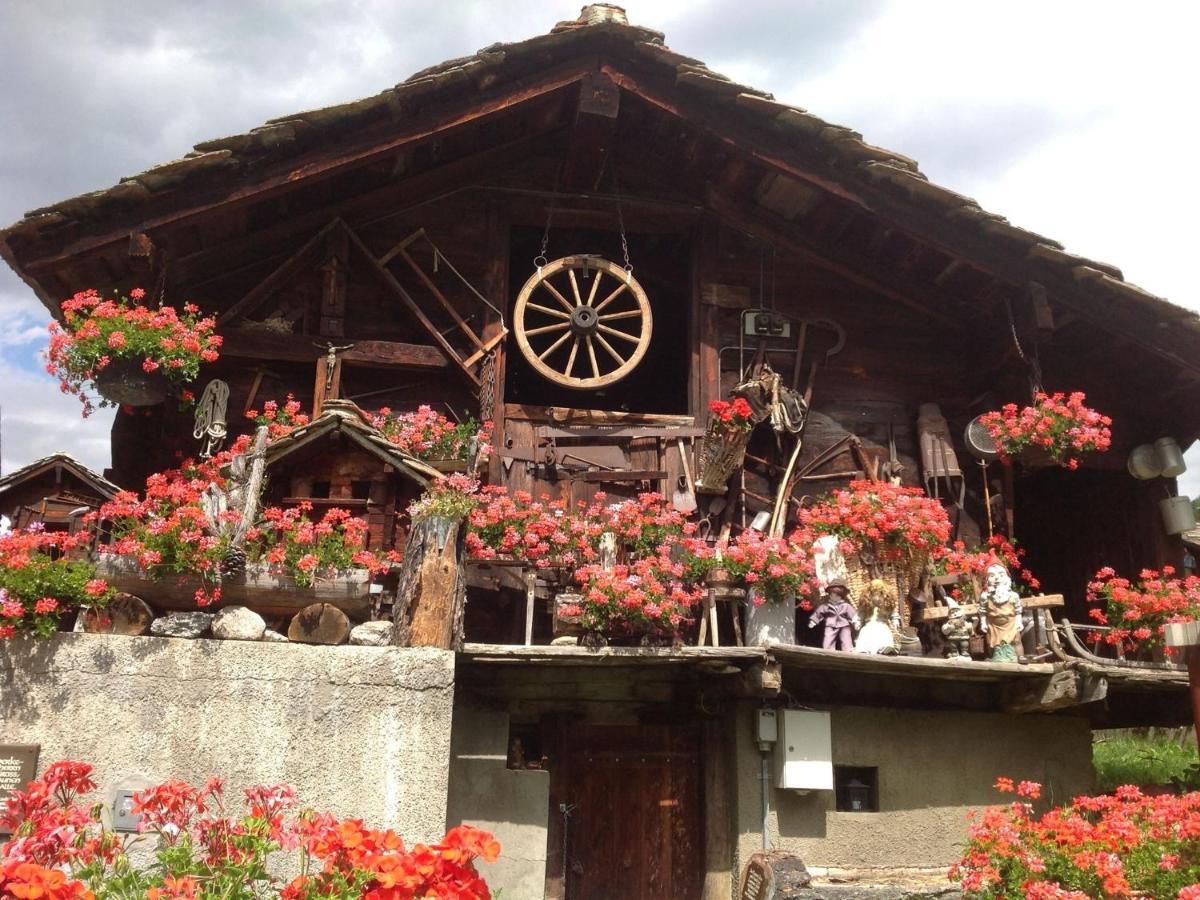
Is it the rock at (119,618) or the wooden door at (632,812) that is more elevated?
the rock at (119,618)

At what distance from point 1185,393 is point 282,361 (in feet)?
27.7

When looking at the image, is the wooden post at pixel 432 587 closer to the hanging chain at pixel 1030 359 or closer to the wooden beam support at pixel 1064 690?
the wooden beam support at pixel 1064 690

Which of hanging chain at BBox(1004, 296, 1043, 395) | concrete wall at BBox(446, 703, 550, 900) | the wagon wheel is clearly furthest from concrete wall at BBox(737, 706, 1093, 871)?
the wagon wheel

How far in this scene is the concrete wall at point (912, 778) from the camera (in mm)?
8070

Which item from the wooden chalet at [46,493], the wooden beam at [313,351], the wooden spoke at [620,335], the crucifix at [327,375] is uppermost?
the wooden spoke at [620,335]

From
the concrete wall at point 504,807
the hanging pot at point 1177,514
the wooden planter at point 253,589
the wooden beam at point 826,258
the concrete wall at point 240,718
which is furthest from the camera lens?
the wooden beam at point 826,258

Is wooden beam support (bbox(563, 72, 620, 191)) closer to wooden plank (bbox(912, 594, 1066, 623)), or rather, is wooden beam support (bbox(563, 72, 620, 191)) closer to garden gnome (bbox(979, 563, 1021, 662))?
wooden plank (bbox(912, 594, 1066, 623))

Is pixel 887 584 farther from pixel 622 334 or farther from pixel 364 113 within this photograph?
pixel 364 113

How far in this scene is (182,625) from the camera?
602 centimetres

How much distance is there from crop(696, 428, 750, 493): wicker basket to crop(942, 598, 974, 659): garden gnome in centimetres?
220

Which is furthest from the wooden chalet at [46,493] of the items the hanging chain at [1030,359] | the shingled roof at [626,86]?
the hanging chain at [1030,359]

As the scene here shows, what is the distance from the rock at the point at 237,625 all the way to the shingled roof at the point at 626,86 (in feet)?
12.8

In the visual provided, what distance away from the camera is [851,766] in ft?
27.8

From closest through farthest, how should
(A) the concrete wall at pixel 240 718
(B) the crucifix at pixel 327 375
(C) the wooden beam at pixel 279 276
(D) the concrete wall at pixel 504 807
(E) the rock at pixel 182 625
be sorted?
(A) the concrete wall at pixel 240 718, (E) the rock at pixel 182 625, (D) the concrete wall at pixel 504 807, (B) the crucifix at pixel 327 375, (C) the wooden beam at pixel 279 276
